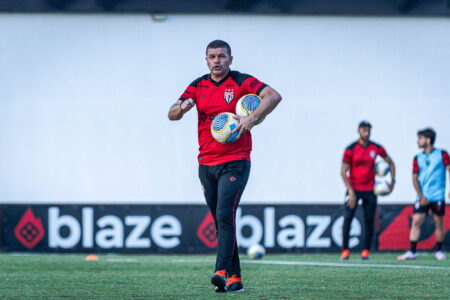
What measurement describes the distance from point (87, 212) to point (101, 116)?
2.61 m

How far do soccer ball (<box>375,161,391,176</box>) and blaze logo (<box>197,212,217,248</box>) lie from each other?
358cm

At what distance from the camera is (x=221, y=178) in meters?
6.80

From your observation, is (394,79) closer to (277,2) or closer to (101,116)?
(277,2)

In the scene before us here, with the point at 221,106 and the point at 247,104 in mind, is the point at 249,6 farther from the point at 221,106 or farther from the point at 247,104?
the point at 247,104

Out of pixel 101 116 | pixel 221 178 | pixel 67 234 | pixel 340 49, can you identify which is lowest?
pixel 67 234

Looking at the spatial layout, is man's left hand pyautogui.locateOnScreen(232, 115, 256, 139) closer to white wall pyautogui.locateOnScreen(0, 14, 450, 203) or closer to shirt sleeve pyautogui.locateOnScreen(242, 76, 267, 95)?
shirt sleeve pyautogui.locateOnScreen(242, 76, 267, 95)

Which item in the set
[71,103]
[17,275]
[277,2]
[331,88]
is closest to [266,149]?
[331,88]

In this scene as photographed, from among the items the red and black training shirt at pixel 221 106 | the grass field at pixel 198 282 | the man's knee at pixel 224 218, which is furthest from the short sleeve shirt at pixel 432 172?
the man's knee at pixel 224 218

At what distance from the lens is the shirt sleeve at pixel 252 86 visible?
6781mm

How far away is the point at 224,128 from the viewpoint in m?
6.57

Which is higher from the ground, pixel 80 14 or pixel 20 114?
pixel 80 14

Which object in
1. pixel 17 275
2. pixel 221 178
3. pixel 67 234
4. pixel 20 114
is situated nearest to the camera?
pixel 221 178

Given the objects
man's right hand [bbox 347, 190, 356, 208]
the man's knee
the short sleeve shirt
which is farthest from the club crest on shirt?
the short sleeve shirt

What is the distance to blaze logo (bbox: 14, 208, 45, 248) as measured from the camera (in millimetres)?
15594
